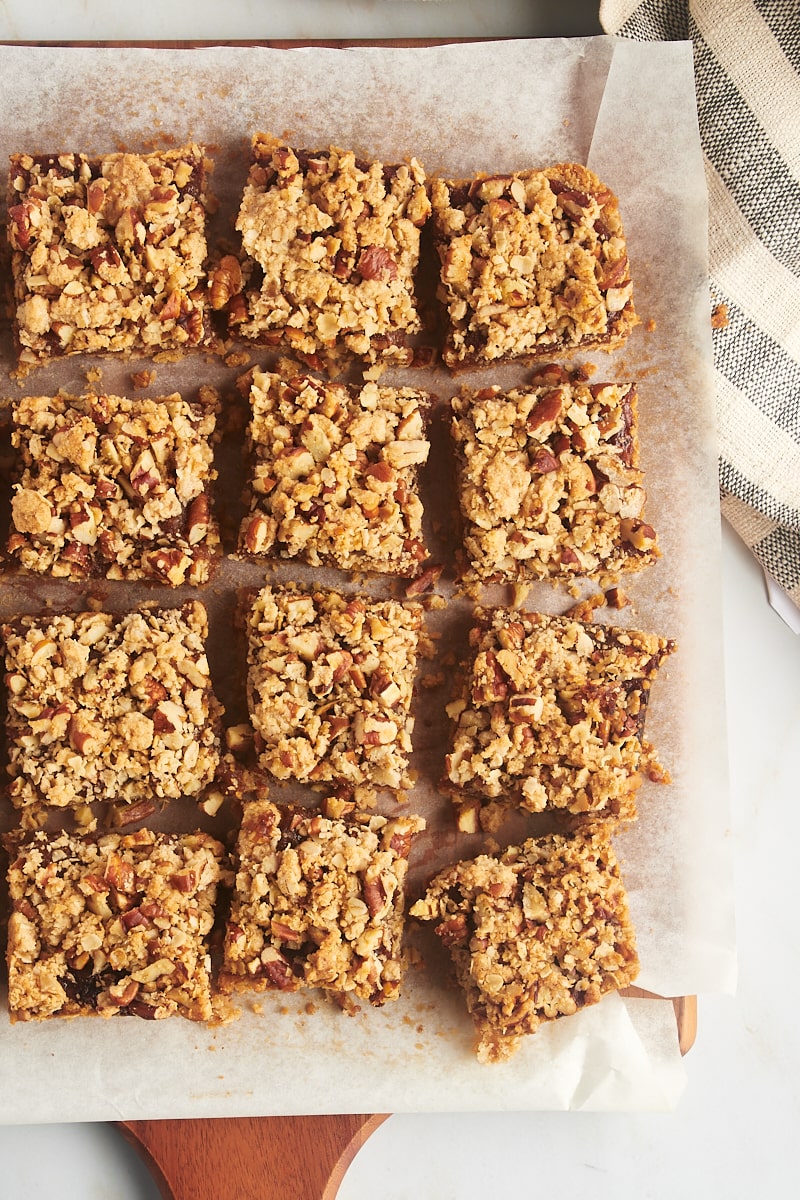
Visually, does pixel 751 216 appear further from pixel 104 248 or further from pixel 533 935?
pixel 533 935

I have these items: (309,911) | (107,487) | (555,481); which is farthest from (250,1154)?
(555,481)

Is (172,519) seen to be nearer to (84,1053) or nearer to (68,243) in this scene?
(68,243)

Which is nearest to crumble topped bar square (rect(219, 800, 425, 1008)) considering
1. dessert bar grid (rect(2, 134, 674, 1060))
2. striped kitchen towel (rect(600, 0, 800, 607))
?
dessert bar grid (rect(2, 134, 674, 1060))

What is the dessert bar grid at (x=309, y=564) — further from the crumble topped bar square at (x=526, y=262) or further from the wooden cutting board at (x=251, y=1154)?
the wooden cutting board at (x=251, y=1154)

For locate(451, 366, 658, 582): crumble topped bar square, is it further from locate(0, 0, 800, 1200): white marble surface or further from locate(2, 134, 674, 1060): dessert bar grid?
locate(0, 0, 800, 1200): white marble surface

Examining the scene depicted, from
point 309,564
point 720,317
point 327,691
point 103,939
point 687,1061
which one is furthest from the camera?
point 687,1061
